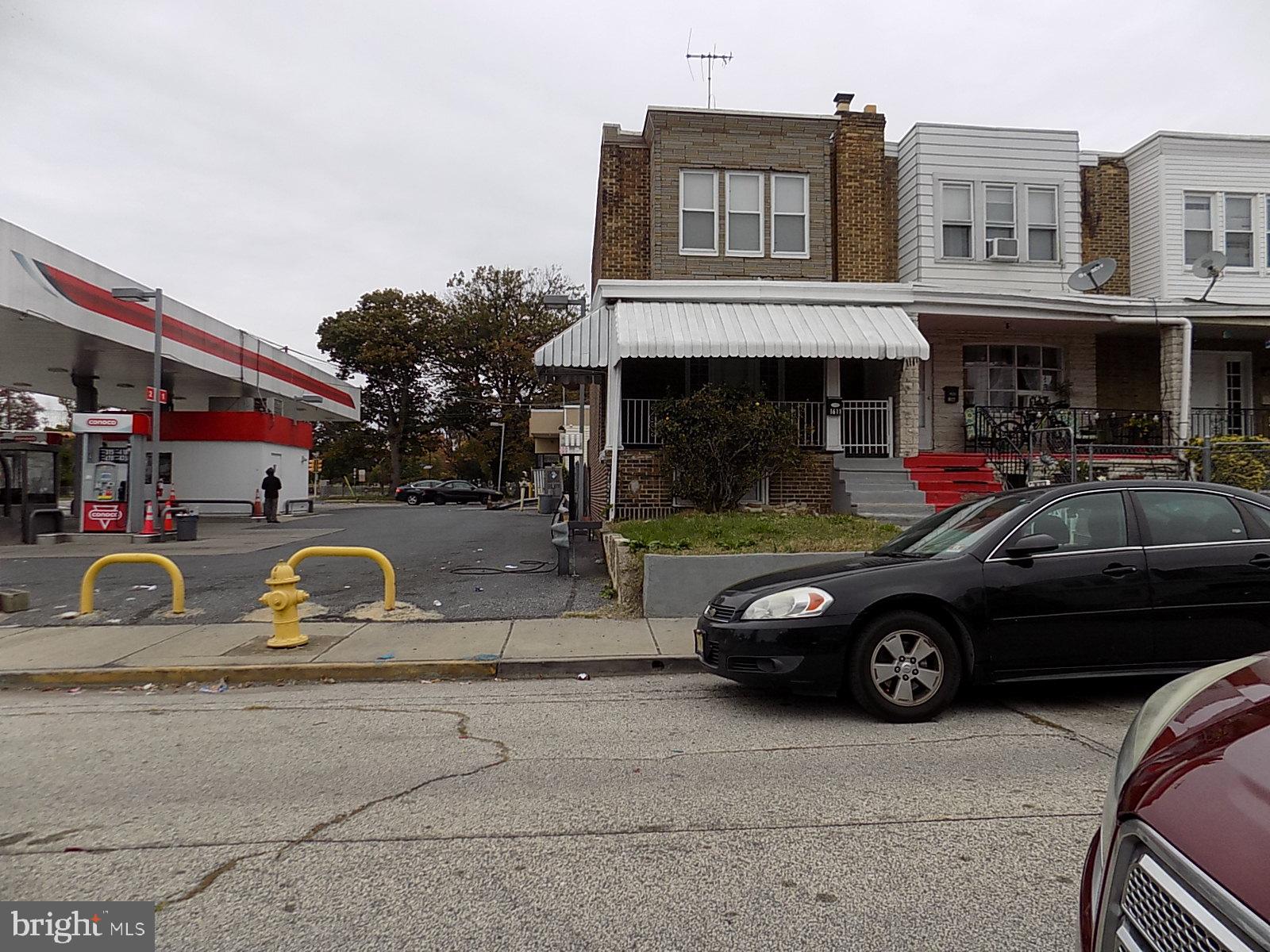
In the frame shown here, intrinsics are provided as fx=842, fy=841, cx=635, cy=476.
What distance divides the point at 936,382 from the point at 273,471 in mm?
20780

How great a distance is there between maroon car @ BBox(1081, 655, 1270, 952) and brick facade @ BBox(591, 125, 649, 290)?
14.4 metres

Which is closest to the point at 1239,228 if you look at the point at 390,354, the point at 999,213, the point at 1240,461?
the point at 999,213

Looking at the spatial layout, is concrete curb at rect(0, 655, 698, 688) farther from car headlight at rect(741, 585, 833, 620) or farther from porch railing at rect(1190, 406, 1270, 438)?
porch railing at rect(1190, 406, 1270, 438)

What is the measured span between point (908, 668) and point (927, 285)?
39.2 feet

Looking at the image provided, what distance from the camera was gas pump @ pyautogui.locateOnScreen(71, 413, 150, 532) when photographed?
19141 mm

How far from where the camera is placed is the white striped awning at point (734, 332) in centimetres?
1292

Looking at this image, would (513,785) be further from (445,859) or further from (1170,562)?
(1170,562)

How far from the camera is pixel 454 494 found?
4706 centimetres

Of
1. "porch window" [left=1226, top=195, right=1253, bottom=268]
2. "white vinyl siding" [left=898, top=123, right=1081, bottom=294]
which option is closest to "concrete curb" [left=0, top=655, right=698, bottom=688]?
"white vinyl siding" [left=898, top=123, right=1081, bottom=294]

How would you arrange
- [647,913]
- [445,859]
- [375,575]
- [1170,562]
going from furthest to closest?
[375,575] < [1170,562] < [445,859] < [647,913]

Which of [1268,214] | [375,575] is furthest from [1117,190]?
[375,575]

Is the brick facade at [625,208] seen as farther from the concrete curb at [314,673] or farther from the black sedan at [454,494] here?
the black sedan at [454,494]

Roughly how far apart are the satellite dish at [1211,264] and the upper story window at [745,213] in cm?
782

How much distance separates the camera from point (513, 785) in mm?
4426
